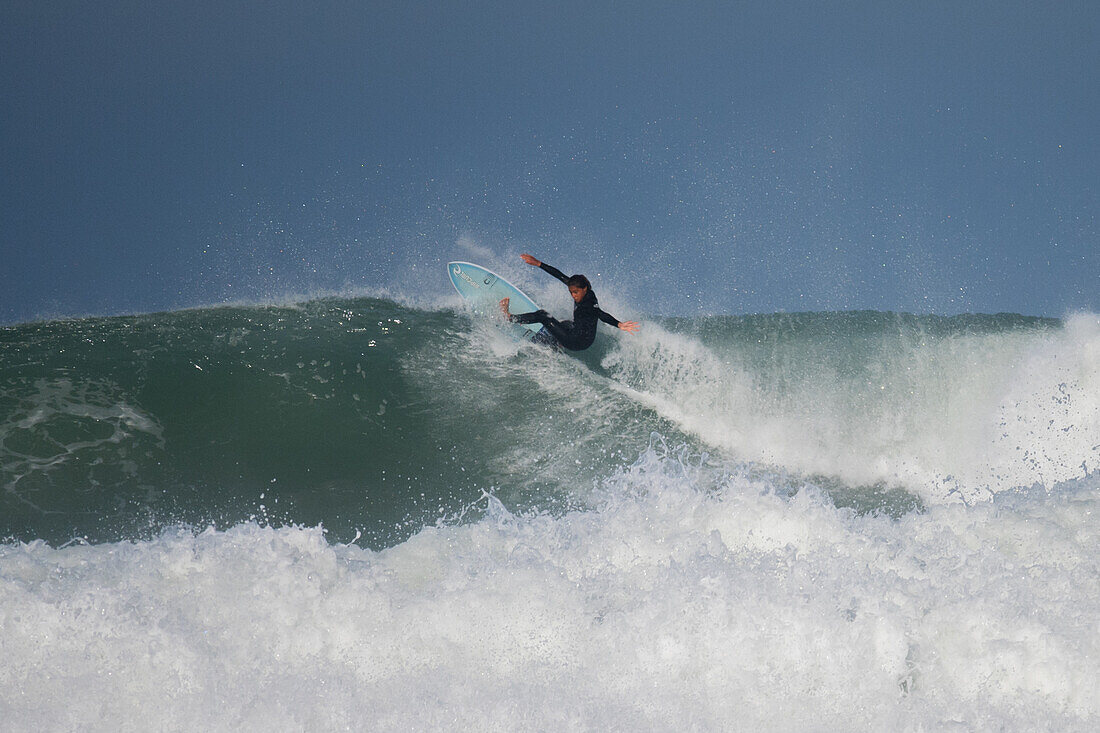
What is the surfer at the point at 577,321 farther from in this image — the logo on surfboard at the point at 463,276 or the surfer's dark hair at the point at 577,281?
the logo on surfboard at the point at 463,276

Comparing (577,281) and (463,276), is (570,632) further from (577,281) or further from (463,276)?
(463,276)

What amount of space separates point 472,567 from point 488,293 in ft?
15.6

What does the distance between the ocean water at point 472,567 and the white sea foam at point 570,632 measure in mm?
12

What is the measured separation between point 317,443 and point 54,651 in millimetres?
3306

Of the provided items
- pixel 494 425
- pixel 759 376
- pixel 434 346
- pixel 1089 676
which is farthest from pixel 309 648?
pixel 759 376

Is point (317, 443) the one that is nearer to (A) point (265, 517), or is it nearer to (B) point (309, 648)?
(A) point (265, 517)

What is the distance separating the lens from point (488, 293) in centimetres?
802

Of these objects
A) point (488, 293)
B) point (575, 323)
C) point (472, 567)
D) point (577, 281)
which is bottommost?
point (472, 567)

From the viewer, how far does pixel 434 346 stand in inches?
305

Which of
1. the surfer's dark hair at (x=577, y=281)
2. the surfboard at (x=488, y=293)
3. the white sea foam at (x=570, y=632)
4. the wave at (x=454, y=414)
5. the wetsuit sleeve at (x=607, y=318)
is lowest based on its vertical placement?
the white sea foam at (x=570, y=632)

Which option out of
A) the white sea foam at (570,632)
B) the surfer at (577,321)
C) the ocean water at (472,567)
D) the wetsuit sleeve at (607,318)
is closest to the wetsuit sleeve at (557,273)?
the surfer at (577,321)

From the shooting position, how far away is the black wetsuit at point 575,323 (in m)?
7.46

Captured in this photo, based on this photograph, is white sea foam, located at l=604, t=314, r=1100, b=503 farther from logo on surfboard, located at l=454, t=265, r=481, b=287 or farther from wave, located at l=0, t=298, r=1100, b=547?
logo on surfboard, located at l=454, t=265, r=481, b=287

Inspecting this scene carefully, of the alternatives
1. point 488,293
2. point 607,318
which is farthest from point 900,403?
point 488,293
